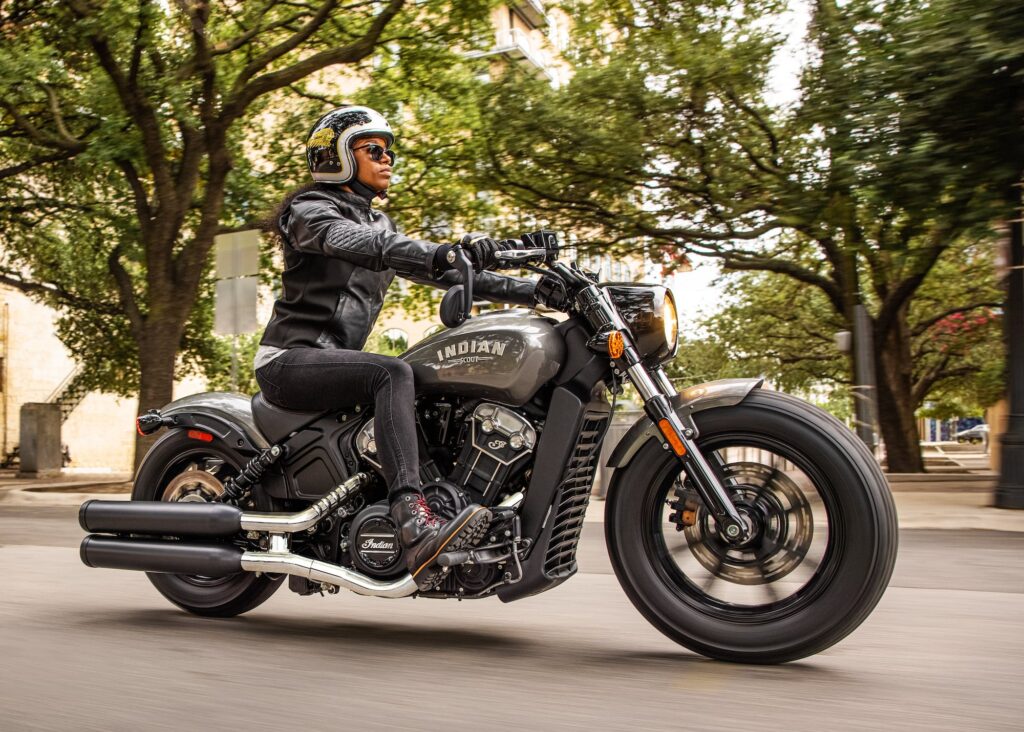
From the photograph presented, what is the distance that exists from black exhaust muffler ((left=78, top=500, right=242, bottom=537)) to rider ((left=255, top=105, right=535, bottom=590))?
51 cm

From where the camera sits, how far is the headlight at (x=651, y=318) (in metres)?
3.73

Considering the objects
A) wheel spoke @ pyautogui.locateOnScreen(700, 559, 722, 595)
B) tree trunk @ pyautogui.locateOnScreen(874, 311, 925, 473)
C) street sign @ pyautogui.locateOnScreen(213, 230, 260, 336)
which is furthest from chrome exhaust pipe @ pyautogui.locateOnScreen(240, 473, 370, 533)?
tree trunk @ pyautogui.locateOnScreen(874, 311, 925, 473)

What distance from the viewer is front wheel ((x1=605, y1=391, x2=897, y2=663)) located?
3.36m

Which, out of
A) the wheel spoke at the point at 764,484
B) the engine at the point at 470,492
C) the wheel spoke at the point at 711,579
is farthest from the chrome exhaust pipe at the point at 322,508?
the wheel spoke at the point at 764,484

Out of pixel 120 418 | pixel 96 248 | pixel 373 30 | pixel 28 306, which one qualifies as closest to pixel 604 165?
pixel 373 30

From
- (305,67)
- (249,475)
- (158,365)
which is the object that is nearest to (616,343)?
(249,475)

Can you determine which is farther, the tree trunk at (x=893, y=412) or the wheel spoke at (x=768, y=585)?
the tree trunk at (x=893, y=412)

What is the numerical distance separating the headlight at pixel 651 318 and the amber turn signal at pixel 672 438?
27 centimetres

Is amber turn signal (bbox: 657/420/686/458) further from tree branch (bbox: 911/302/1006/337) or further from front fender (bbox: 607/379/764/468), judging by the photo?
tree branch (bbox: 911/302/1006/337)

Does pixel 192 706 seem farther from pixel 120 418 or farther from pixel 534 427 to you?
pixel 120 418

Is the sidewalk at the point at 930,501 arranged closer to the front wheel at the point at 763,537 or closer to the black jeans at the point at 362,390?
the black jeans at the point at 362,390

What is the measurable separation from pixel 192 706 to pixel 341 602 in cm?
197

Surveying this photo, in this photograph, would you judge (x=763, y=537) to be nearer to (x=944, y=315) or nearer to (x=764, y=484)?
(x=764, y=484)

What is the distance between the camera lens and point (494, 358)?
3799 mm
